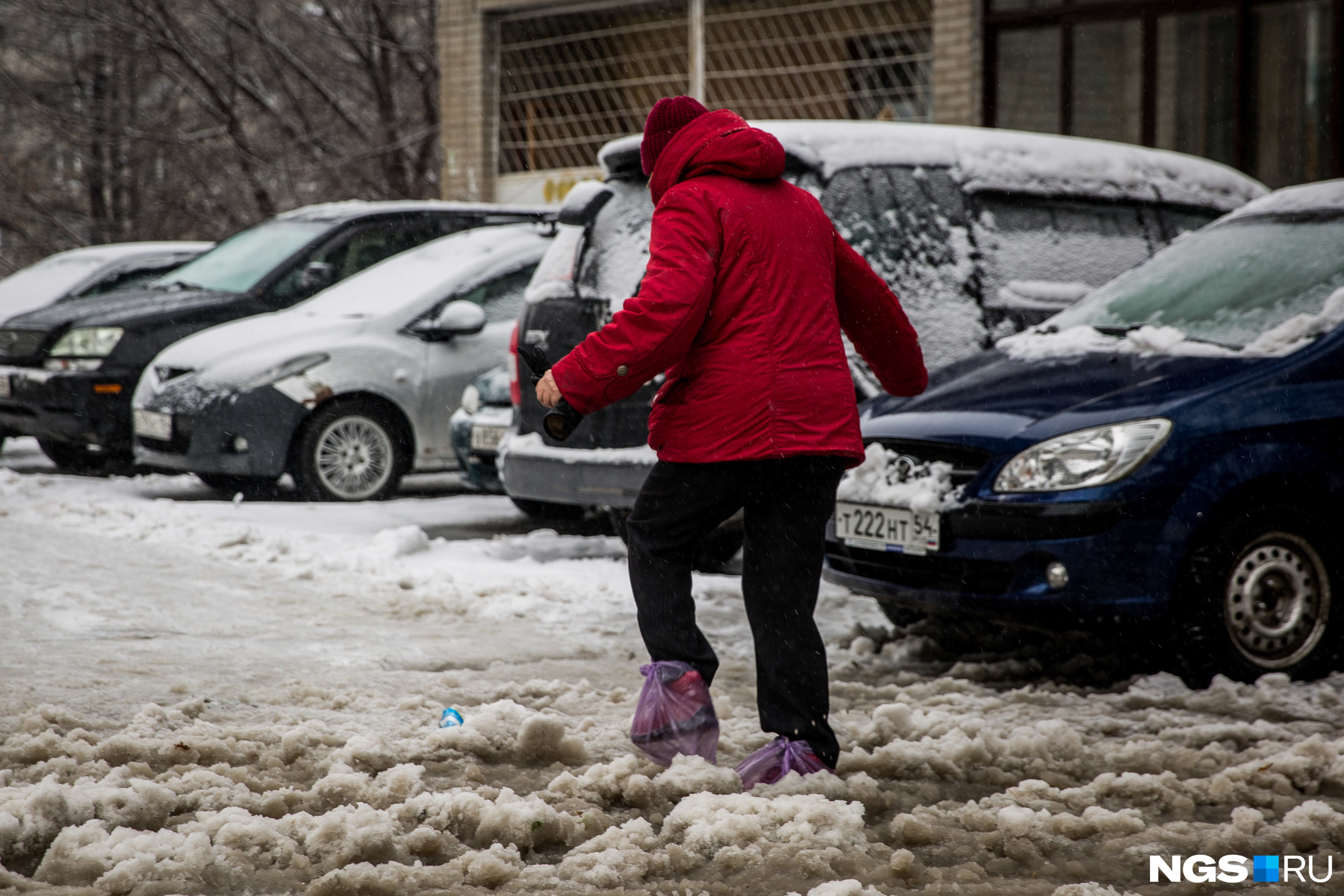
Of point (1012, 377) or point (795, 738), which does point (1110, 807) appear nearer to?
point (795, 738)

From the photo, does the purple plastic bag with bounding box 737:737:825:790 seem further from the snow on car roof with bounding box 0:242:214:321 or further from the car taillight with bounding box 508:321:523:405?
the snow on car roof with bounding box 0:242:214:321

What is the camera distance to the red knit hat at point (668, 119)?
352cm

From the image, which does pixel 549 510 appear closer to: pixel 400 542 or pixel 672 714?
pixel 400 542

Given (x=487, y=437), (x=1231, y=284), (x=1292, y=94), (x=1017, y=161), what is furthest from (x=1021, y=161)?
(x=1292, y=94)

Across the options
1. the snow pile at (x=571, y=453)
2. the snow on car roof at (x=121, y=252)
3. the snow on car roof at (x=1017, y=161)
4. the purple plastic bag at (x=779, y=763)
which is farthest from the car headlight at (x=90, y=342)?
the purple plastic bag at (x=779, y=763)

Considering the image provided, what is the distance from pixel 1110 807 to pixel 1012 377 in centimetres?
190

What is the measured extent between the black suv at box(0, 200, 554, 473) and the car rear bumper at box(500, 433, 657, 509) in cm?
373

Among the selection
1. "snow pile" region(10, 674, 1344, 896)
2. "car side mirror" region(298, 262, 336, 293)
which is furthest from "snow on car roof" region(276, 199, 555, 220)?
"snow pile" region(10, 674, 1344, 896)

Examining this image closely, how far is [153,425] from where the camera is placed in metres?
8.37

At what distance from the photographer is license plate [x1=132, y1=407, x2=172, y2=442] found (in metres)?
8.24

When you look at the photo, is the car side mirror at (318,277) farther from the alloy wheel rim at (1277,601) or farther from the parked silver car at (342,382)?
the alloy wheel rim at (1277,601)

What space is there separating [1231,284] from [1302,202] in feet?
2.00

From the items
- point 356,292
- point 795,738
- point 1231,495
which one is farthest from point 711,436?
point 356,292

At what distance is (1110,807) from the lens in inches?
136
